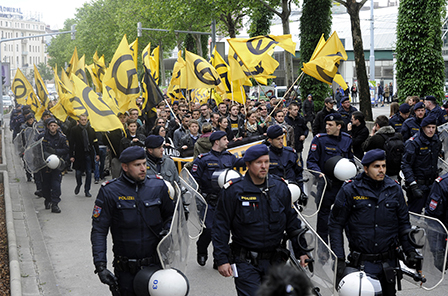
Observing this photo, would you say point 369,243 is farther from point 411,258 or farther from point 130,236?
point 130,236

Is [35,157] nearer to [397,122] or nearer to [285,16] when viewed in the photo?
[397,122]

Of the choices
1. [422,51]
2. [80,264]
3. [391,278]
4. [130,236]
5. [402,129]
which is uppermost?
[422,51]

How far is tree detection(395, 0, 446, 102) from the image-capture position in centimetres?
1859

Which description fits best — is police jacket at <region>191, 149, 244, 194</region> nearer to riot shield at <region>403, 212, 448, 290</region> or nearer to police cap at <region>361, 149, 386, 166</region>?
police cap at <region>361, 149, 386, 166</region>

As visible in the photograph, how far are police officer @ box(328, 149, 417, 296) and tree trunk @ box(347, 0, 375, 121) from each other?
48.8ft

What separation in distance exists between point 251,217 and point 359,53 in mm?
15943

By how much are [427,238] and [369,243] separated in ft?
1.94

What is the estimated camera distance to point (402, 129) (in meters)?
9.93

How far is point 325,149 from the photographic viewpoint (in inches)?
300

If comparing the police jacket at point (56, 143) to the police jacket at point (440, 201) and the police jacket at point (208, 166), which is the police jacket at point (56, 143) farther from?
the police jacket at point (440, 201)

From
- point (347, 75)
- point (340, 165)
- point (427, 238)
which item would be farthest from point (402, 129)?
point (347, 75)

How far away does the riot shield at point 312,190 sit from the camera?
7363 millimetres

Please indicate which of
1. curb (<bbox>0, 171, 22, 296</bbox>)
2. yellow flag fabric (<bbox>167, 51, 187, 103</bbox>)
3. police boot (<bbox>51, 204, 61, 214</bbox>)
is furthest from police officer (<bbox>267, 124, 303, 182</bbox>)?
yellow flag fabric (<bbox>167, 51, 187, 103</bbox>)

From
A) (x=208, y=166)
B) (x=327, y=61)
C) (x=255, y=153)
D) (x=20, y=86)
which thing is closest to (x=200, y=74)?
(x=327, y=61)
